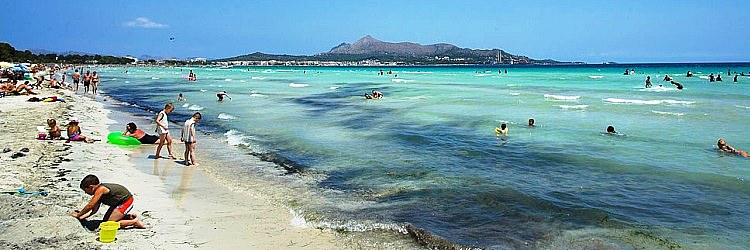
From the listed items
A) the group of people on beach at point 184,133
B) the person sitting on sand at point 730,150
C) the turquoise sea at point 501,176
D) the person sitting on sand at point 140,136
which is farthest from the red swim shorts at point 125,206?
the person sitting on sand at point 730,150

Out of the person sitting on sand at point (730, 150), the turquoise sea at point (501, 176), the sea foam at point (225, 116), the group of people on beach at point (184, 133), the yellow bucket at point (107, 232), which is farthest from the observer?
the sea foam at point (225, 116)

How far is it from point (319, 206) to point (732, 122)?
20.2m

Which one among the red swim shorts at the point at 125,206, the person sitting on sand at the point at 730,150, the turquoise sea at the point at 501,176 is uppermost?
the red swim shorts at the point at 125,206

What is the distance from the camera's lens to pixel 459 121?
22.9 meters

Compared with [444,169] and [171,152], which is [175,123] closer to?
[171,152]

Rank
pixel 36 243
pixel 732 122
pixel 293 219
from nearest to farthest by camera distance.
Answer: pixel 36 243
pixel 293 219
pixel 732 122

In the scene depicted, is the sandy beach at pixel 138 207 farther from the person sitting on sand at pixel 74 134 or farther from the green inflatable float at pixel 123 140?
the green inflatable float at pixel 123 140

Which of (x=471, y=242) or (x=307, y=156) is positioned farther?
(x=307, y=156)

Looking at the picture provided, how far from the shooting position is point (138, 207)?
8.92 m

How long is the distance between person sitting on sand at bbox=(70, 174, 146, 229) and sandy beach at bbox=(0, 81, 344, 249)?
0.13m

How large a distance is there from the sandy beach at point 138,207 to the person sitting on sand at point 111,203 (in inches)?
5.1

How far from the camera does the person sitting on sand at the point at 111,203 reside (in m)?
7.50

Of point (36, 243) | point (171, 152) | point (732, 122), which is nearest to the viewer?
point (36, 243)

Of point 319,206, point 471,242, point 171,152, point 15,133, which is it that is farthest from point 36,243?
point 15,133
